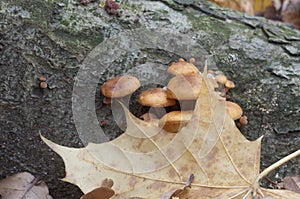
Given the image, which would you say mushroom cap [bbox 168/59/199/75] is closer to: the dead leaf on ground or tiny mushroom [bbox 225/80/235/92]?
tiny mushroom [bbox 225/80/235/92]

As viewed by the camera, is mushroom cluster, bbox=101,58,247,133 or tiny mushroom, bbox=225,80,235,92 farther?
tiny mushroom, bbox=225,80,235,92

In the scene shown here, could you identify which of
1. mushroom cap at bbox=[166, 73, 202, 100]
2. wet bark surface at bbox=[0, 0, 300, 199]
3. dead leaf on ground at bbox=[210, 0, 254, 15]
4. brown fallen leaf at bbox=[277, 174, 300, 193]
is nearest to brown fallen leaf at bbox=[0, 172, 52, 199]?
wet bark surface at bbox=[0, 0, 300, 199]

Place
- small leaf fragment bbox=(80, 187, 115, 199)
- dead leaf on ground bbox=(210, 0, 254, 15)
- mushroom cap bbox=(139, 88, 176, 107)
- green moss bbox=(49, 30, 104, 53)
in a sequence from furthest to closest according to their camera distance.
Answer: dead leaf on ground bbox=(210, 0, 254, 15) < green moss bbox=(49, 30, 104, 53) < mushroom cap bbox=(139, 88, 176, 107) < small leaf fragment bbox=(80, 187, 115, 199)

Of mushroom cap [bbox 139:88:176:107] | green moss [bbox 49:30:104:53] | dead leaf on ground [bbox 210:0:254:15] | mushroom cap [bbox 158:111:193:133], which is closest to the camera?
mushroom cap [bbox 158:111:193:133]

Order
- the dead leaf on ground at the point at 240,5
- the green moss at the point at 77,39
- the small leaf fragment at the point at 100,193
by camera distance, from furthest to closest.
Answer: the dead leaf on ground at the point at 240,5 → the green moss at the point at 77,39 → the small leaf fragment at the point at 100,193

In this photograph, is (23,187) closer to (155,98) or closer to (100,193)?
(100,193)

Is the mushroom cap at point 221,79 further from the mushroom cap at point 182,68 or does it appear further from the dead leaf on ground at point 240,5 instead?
the dead leaf on ground at point 240,5

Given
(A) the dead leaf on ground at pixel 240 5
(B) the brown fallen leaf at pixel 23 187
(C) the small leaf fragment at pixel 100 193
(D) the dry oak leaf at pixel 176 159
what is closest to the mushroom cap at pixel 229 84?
(D) the dry oak leaf at pixel 176 159
